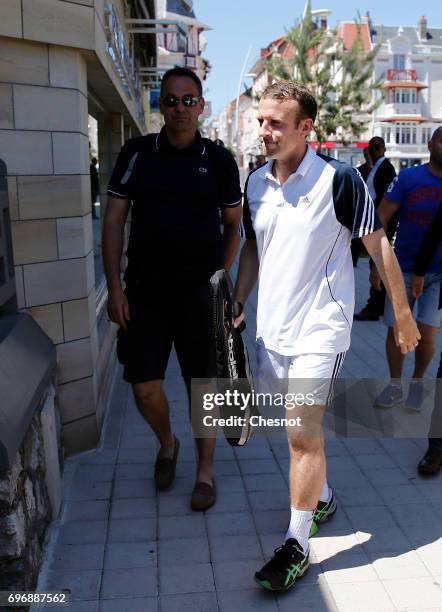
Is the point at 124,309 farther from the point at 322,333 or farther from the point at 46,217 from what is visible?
the point at 322,333

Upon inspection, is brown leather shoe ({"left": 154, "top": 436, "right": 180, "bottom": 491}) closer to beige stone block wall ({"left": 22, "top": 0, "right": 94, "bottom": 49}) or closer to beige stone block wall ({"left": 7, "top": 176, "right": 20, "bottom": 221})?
beige stone block wall ({"left": 7, "top": 176, "right": 20, "bottom": 221})

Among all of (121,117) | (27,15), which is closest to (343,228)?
(27,15)

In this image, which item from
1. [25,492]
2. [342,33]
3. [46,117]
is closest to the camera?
[25,492]

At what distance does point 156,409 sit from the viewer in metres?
3.62

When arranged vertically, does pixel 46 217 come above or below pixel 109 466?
above

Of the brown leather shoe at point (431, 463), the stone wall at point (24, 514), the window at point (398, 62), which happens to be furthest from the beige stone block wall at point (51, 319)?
the window at point (398, 62)

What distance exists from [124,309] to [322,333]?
104 centimetres

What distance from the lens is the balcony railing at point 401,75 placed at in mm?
63531

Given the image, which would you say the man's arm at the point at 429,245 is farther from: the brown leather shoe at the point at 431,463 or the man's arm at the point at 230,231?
the man's arm at the point at 230,231

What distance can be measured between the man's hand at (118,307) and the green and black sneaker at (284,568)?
130 centimetres

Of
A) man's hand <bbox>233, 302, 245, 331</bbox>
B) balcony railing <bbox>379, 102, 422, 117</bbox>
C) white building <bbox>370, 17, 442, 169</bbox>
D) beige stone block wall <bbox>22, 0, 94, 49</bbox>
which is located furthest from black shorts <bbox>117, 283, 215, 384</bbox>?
balcony railing <bbox>379, 102, 422, 117</bbox>

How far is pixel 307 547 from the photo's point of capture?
2914 millimetres

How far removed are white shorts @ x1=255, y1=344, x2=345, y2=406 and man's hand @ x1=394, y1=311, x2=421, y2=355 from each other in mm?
253

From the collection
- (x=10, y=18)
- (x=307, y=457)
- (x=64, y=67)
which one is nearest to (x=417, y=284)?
(x=307, y=457)
